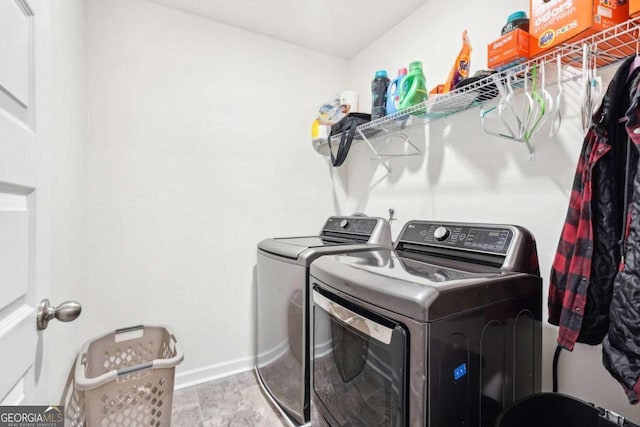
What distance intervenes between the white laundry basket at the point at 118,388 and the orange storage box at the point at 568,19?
198 centimetres

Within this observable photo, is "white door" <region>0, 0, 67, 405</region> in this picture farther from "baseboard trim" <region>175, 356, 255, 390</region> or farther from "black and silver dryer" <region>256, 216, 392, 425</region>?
"baseboard trim" <region>175, 356, 255, 390</region>

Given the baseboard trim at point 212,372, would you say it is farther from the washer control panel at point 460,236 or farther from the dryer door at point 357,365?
the washer control panel at point 460,236

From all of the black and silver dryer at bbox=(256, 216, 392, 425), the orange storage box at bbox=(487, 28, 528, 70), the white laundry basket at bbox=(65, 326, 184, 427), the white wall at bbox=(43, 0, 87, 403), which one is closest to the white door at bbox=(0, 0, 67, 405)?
A: the white wall at bbox=(43, 0, 87, 403)

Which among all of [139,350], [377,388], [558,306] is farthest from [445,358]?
[139,350]

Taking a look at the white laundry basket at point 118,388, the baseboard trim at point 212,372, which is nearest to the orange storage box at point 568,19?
the white laundry basket at point 118,388

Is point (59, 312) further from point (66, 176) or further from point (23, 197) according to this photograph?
point (66, 176)

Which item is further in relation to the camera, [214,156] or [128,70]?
[214,156]

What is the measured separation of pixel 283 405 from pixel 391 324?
115 centimetres

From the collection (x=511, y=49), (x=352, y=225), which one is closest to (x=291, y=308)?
(x=352, y=225)

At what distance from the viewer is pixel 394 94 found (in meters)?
1.75

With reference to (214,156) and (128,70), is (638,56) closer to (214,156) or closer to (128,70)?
(214,156)

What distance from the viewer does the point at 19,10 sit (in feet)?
2.10

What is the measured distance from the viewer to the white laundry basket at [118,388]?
1.29 meters

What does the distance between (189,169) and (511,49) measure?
184cm
